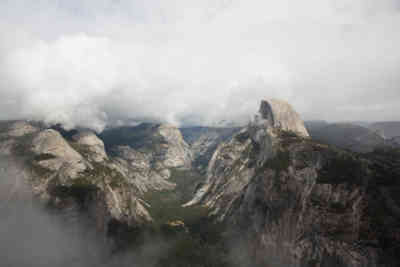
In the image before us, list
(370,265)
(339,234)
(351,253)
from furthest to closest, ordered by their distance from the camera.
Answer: (339,234), (351,253), (370,265)

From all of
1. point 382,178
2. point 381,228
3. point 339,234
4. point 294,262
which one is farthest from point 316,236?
point 382,178

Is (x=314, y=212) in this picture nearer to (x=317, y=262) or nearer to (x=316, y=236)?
(x=316, y=236)

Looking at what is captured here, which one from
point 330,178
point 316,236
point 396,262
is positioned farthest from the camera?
point 330,178

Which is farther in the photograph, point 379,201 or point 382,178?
point 382,178

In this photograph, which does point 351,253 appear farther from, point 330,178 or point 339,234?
point 330,178

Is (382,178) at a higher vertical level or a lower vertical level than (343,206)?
higher

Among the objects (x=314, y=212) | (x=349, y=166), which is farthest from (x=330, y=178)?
(x=314, y=212)

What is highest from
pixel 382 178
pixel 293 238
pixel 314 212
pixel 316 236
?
pixel 382 178

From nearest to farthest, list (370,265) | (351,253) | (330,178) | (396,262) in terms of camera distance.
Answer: (396,262), (370,265), (351,253), (330,178)

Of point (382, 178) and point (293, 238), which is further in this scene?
point (293, 238)
